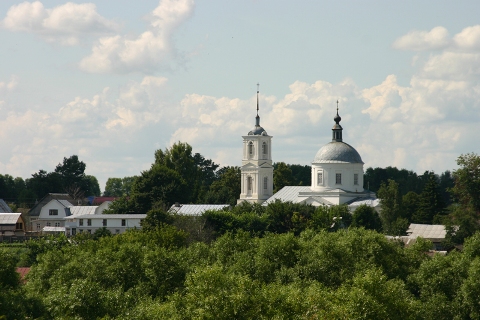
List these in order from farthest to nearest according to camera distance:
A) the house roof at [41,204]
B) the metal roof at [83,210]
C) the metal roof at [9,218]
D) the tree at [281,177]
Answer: the tree at [281,177] < the house roof at [41,204] < the metal roof at [83,210] < the metal roof at [9,218]

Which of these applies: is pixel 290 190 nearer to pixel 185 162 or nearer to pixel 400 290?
pixel 185 162

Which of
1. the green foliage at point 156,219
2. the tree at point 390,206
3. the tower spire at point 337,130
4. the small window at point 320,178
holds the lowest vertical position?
the green foliage at point 156,219

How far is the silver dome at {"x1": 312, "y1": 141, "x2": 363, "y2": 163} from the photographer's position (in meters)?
92.6

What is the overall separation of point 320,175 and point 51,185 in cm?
4963

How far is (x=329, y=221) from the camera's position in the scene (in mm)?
79625

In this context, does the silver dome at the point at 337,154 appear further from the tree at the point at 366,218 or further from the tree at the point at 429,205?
the tree at the point at 366,218

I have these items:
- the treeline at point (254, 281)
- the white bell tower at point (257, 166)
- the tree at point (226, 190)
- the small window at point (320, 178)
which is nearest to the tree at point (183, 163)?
the tree at point (226, 190)

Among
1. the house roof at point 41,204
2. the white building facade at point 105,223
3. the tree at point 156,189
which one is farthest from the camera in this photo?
the house roof at point 41,204

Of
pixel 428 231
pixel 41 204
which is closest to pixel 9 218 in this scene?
pixel 41 204

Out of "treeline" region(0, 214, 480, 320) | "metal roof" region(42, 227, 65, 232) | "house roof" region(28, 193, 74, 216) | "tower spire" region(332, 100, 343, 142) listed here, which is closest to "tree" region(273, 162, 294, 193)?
"tower spire" region(332, 100, 343, 142)

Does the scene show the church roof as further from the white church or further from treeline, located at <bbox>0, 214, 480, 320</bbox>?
treeline, located at <bbox>0, 214, 480, 320</bbox>

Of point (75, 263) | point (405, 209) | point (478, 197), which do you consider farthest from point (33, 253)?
point (405, 209)

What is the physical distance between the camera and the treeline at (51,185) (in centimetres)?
12794

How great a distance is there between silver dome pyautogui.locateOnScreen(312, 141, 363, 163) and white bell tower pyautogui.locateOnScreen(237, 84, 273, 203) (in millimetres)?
6641
